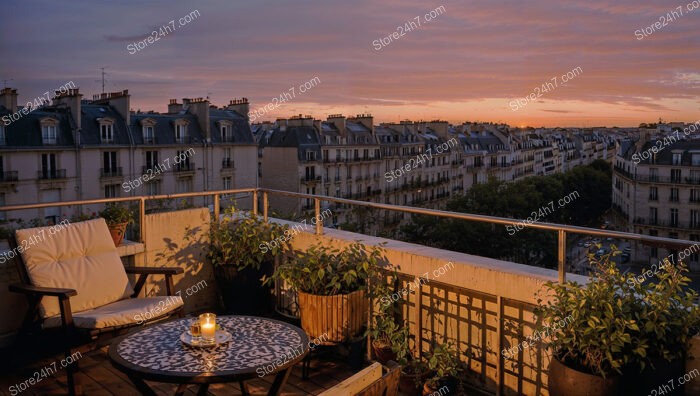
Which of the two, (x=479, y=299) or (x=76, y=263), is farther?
(x=76, y=263)

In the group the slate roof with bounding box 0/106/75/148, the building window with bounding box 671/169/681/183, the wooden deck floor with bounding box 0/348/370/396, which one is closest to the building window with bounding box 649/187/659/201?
the building window with bounding box 671/169/681/183

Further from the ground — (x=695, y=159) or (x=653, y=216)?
(x=695, y=159)

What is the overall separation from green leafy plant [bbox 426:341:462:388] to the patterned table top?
0.99 m

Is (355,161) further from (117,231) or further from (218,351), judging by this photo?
(218,351)

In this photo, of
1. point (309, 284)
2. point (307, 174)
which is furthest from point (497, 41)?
point (309, 284)

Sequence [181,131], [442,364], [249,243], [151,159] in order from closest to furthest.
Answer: [442,364]
[249,243]
[151,159]
[181,131]

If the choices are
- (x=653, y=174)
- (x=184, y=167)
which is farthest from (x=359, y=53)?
(x=653, y=174)

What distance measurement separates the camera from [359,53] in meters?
32.1

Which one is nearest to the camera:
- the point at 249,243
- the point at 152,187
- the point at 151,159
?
the point at 249,243

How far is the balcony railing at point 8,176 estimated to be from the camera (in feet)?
95.4

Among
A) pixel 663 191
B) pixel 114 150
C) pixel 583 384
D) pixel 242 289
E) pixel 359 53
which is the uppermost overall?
pixel 359 53

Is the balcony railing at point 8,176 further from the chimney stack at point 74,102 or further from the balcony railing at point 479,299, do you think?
the balcony railing at point 479,299

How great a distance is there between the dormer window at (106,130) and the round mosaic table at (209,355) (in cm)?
3171

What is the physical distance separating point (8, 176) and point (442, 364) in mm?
30923
